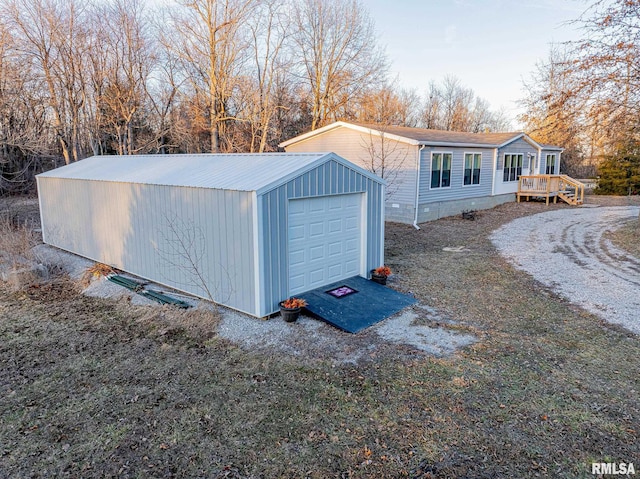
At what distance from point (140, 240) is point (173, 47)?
654 inches

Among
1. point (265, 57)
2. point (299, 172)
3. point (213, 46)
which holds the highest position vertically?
point (265, 57)

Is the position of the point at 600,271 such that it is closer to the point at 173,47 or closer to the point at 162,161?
the point at 162,161

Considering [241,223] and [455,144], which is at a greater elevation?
[455,144]

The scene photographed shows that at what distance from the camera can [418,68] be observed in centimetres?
3055

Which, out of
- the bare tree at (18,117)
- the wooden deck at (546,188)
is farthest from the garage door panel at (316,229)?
the wooden deck at (546,188)

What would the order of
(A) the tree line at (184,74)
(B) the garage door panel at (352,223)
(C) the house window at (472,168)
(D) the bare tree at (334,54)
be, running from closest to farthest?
(B) the garage door panel at (352,223) < (C) the house window at (472,168) < (A) the tree line at (184,74) < (D) the bare tree at (334,54)

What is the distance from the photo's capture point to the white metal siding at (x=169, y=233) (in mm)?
6426

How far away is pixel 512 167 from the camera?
20281 mm

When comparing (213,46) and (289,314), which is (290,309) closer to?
(289,314)

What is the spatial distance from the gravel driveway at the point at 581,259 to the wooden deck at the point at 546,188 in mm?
2995

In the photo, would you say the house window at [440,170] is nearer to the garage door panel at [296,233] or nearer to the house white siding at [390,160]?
the house white siding at [390,160]

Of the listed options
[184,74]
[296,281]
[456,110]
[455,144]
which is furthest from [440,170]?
[456,110]

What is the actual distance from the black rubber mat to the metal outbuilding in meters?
0.27

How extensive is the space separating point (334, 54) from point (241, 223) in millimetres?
22549
